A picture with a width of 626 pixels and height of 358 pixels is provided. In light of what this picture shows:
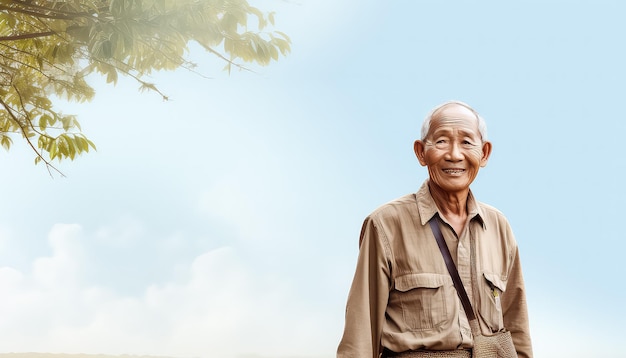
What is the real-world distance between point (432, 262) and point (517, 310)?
66cm

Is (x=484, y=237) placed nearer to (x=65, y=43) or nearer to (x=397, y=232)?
(x=397, y=232)

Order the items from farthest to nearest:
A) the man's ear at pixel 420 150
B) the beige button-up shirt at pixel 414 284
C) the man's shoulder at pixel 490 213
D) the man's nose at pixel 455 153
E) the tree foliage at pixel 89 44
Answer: the tree foliage at pixel 89 44
the man's shoulder at pixel 490 213
the man's ear at pixel 420 150
the man's nose at pixel 455 153
the beige button-up shirt at pixel 414 284

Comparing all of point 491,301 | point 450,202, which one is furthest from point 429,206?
point 491,301

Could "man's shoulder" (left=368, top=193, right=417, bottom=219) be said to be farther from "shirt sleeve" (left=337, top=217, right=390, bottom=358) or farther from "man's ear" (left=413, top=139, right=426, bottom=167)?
"man's ear" (left=413, top=139, right=426, bottom=167)

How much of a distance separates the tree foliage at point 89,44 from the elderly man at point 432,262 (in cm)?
330

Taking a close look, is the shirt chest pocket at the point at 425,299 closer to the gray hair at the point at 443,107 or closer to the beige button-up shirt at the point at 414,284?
the beige button-up shirt at the point at 414,284

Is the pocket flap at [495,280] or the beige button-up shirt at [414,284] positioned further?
the pocket flap at [495,280]

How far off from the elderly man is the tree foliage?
330cm

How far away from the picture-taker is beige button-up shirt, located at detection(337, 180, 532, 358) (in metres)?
2.63

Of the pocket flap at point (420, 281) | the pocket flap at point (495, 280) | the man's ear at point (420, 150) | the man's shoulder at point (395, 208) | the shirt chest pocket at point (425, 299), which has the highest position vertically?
the man's ear at point (420, 150)

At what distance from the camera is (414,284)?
2678 mm

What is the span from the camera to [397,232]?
2.81 meters

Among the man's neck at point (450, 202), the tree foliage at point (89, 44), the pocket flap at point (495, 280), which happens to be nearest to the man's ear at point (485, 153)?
the man's neck at point (450, 202)

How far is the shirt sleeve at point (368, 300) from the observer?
2.65 metres
